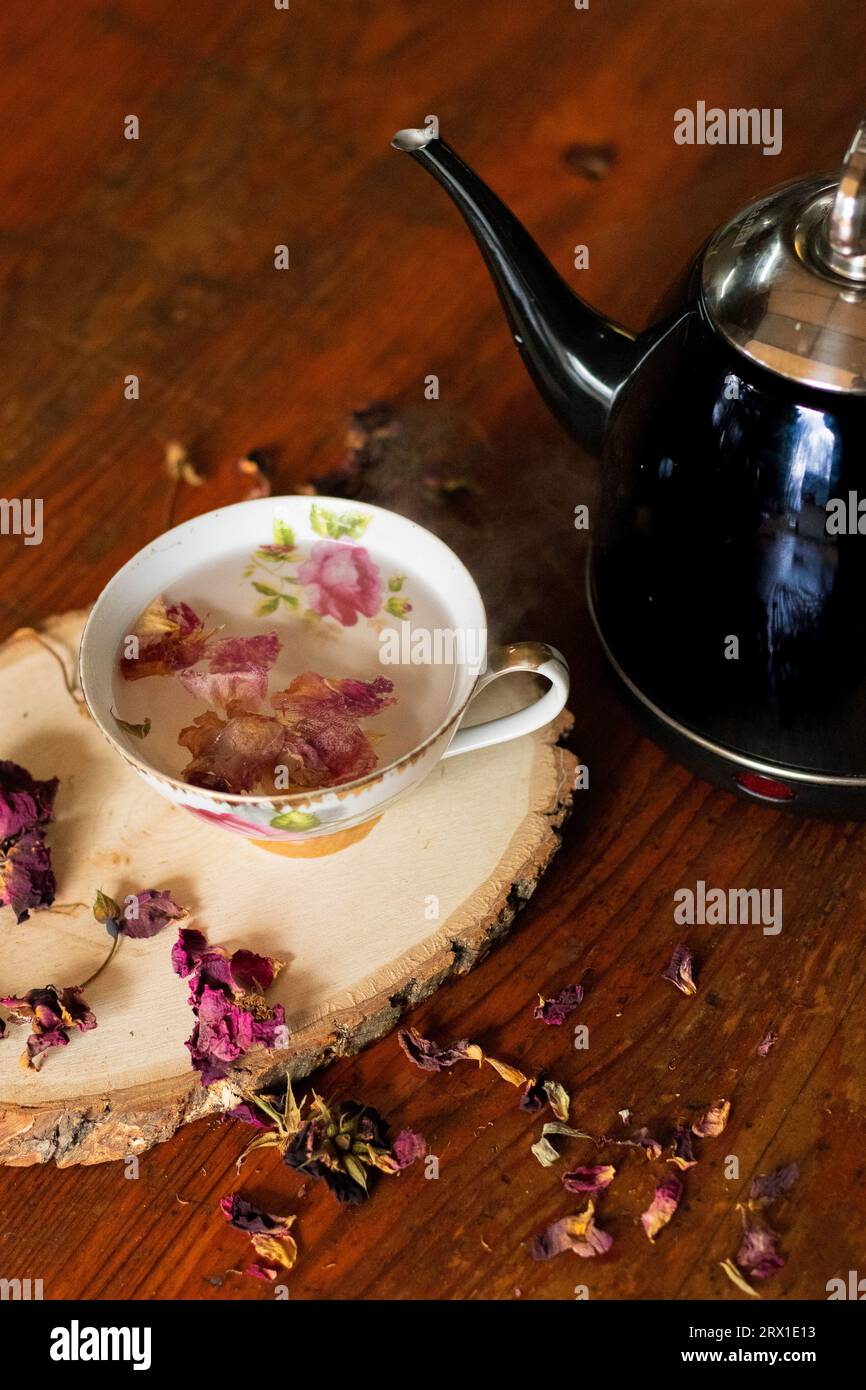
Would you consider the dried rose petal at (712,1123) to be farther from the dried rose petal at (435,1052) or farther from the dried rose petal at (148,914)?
the dried rose petal at (148,914)

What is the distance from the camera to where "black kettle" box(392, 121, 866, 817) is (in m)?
0.62

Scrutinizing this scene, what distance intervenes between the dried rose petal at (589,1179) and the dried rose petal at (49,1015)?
0.26 meters

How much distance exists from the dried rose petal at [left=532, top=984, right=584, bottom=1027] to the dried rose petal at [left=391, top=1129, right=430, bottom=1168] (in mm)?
93

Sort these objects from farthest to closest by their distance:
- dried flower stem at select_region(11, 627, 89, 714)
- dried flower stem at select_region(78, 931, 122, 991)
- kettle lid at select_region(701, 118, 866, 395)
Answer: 1. dried flower stem at select_region(11, 627, 89, 714)
2. dried flower stem at select_region(78, 931, 122, 991)
3. kettle lid at select_region(701, 118, 866, 395)

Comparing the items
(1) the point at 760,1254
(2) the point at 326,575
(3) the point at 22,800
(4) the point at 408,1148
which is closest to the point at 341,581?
(2) the point at 326,575

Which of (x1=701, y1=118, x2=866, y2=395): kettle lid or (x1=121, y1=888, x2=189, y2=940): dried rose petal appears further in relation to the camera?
(x1=121, y1=888, x2=189, y2=940): dried rose petal

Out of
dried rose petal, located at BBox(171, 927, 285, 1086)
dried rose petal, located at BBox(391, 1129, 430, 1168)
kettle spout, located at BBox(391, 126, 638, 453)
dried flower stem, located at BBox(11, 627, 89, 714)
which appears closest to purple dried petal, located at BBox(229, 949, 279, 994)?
dried rose petal, located at BBox(171, 927, 285, 1086)

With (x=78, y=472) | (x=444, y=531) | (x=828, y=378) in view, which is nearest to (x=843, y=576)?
(x=828, y=378)

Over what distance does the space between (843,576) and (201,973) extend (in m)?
0.39

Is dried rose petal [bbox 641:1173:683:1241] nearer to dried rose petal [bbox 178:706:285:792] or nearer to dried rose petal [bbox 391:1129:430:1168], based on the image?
dried rose petal [bbox 391:1129:430:1168]

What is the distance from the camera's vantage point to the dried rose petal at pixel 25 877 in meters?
0.73

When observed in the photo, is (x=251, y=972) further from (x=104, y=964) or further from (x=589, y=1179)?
(x=589, y=1179)

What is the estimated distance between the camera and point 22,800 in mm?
750

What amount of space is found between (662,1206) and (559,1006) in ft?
0.38
